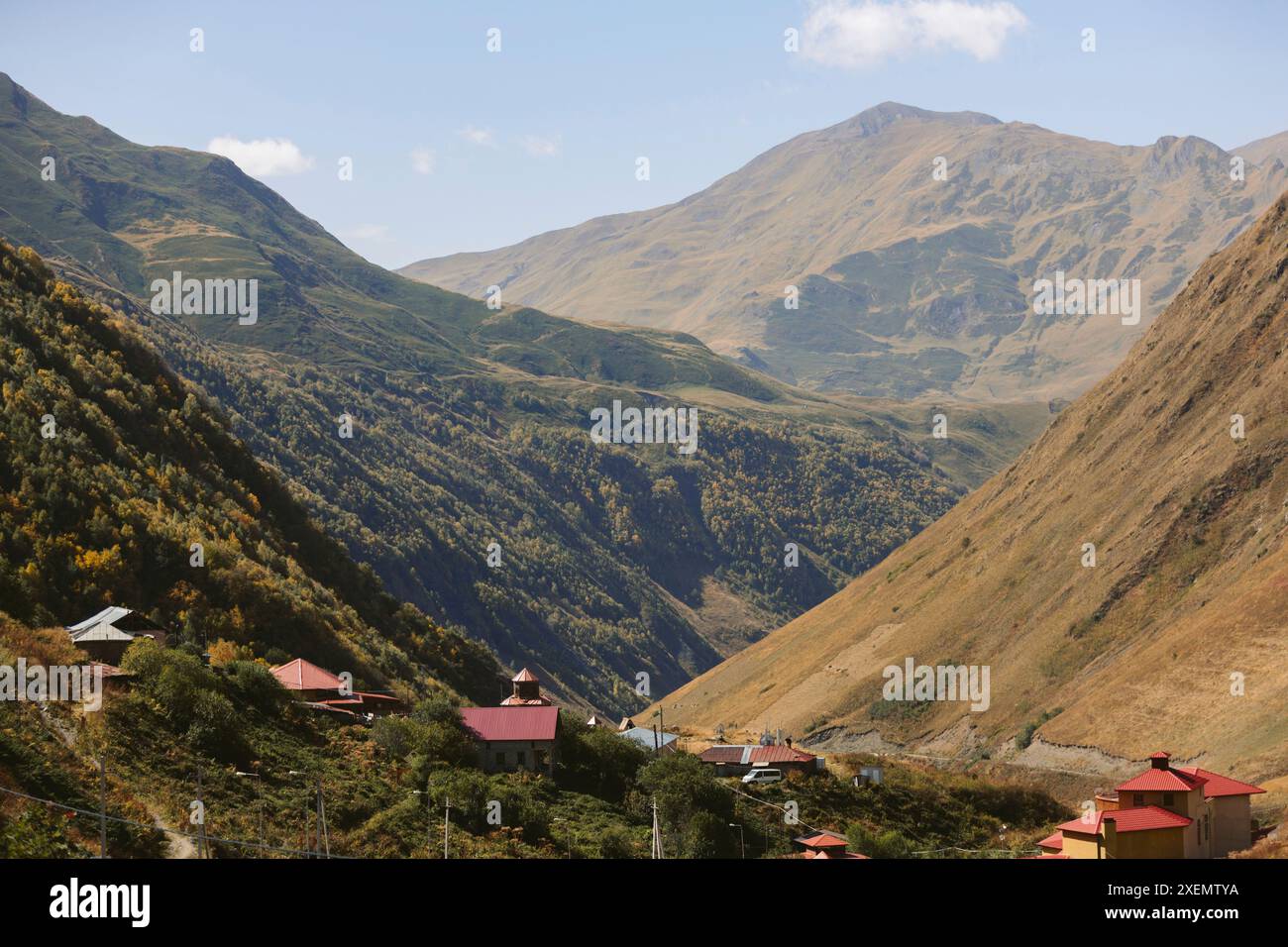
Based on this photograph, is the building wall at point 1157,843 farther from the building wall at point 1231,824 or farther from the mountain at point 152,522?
the mountain at point 152,522

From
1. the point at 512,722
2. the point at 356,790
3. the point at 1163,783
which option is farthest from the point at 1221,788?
the point at 356,790

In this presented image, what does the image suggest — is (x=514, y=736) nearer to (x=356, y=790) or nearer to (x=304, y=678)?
(x=304, y=678)

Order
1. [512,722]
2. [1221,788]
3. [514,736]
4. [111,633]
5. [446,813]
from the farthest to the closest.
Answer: [512,722] < [514,736] < [111,633] < [1221,788] < [446,813]

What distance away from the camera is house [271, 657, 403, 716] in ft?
234

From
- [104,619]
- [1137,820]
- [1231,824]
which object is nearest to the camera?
[1137,820]

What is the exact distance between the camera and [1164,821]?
50.2m

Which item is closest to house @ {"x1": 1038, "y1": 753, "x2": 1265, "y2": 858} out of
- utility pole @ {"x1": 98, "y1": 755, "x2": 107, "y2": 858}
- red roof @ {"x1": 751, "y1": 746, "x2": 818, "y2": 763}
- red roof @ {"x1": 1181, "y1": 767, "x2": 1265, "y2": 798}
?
red roof @ {"x1": 1181, "y1": 767, "x2": 1265, "y2": 798}

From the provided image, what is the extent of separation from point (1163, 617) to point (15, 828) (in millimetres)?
106120

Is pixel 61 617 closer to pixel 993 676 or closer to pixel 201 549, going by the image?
pixel 201 549

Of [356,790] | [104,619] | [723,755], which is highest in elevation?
[104,619]

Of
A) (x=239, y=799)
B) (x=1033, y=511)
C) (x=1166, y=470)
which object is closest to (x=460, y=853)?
(x=239, y=799)

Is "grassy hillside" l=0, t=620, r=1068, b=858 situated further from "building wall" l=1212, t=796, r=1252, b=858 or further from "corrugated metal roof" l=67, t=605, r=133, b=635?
"building wall" l=1212, t=796, r=1252, b=858

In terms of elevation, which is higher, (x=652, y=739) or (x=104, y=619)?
(x=104, y=619)

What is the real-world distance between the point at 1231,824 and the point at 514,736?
1366 inches
